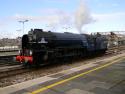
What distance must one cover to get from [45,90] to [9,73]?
5.58 metres

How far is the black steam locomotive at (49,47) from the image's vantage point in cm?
1515

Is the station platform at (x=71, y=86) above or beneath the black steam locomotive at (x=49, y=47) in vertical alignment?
beneath

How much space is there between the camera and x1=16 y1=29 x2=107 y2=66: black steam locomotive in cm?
1515

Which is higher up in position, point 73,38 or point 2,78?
point 73,38

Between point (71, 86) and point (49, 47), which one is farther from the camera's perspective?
point (49, 47)

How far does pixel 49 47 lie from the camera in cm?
1661

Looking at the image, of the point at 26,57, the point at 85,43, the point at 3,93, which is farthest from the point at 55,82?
the point at 85,43

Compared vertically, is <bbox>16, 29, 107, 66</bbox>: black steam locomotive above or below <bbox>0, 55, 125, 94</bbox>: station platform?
above

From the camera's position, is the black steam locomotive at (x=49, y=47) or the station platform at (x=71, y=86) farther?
the black steam locomotive at (x=49, y=47)

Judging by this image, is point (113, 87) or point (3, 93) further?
point (113, 87)

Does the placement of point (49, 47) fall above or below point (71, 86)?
above

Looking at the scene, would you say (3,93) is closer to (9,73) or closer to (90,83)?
(90,83)

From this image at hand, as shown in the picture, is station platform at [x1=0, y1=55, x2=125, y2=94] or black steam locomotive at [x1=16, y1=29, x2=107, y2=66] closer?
station platform at [x1=0, y1=55, x2=125, y2=94]

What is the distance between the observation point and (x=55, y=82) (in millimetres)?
9266
